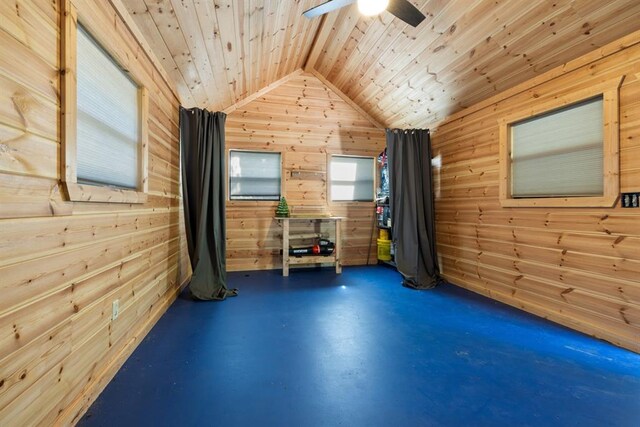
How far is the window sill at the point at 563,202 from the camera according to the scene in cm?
226

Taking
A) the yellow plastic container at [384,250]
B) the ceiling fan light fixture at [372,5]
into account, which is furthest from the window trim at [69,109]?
the yellow plastic container at [384,250]

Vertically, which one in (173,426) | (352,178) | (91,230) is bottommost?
(173,426)

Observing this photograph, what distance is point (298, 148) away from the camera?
4836mm

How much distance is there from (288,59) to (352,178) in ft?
7.10

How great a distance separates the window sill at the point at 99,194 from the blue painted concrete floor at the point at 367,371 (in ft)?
3.59

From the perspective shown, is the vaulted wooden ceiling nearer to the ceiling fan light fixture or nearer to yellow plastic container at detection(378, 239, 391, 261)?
the ceiling fan light fixture

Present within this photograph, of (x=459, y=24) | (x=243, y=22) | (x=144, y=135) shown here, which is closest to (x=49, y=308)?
(x=144, y=135)

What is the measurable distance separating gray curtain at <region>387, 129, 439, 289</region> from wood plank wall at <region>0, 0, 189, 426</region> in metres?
3.11

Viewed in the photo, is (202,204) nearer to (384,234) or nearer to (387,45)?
(387,45)

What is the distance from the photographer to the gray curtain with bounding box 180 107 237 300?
10.8 ft

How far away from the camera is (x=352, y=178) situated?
5.16 meters

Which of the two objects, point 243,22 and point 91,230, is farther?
point 243,22

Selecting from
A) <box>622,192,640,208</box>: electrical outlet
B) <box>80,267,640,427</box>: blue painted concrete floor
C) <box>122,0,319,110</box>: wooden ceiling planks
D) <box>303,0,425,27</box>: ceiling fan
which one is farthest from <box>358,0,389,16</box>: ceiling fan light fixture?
<box>80,267,640,427</box>: blue painted concrete floor

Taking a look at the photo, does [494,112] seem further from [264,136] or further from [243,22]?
[264,136]
